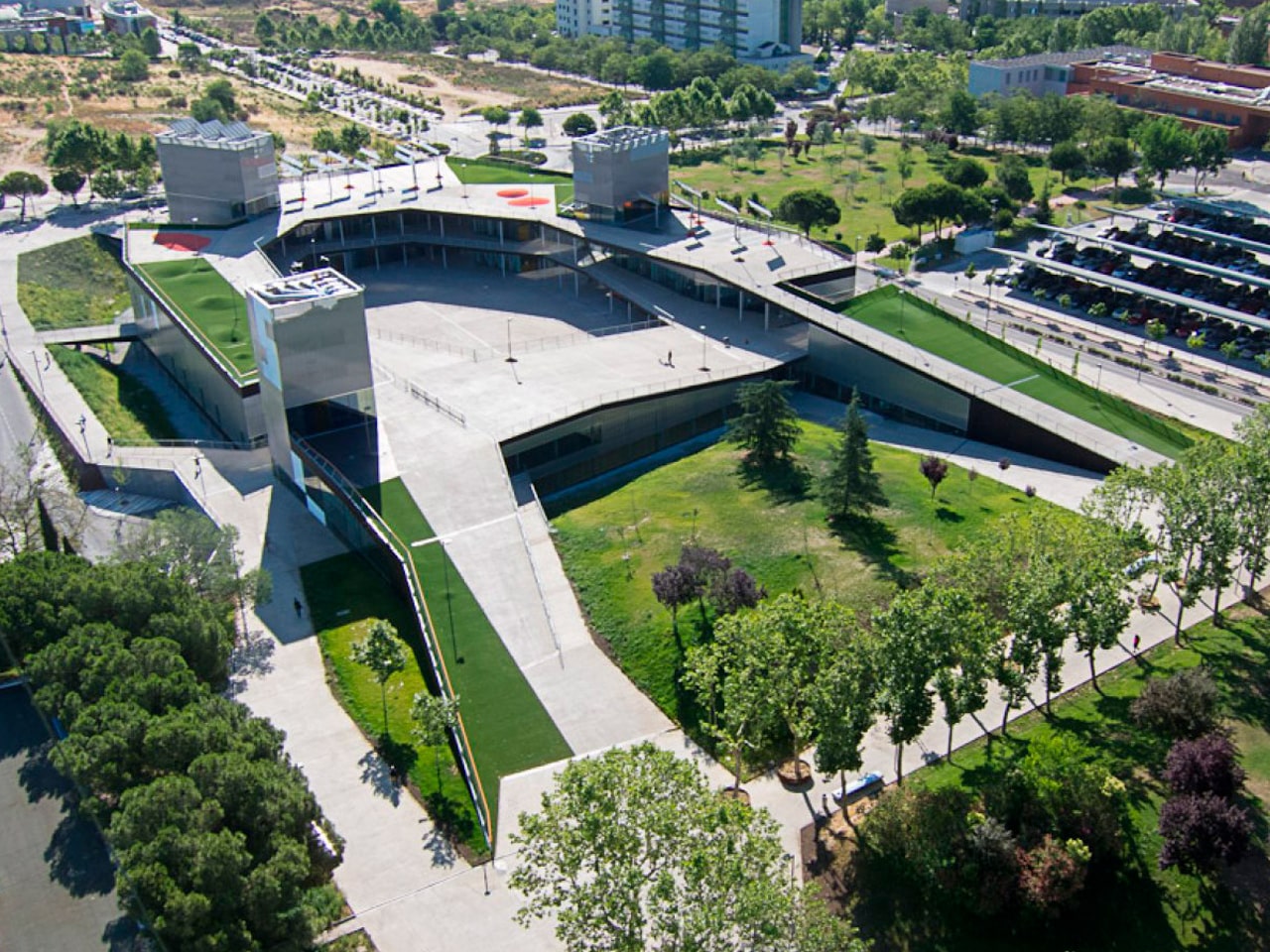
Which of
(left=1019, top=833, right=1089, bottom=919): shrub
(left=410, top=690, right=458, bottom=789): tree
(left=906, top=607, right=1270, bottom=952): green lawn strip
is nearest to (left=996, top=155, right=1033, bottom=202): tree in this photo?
(left=906, top=607, right=1270, bottom=952): green lawn strip

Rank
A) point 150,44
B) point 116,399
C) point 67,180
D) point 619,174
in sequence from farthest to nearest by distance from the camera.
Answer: point 150,44, point 67,180, point 619,174, point 116,399

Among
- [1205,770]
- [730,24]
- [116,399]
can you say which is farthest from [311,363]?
[730,24]

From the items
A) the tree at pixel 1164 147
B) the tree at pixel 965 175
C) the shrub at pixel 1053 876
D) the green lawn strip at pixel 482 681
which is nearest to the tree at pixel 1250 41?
the tree at pixel 1164 147

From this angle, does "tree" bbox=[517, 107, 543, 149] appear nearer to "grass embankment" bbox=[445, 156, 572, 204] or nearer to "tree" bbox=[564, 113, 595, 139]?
"tree" bbox=[564, 113, 595, 139]

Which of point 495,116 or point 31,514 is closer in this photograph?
point 31,514

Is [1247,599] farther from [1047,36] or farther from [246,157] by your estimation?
[1047,36]

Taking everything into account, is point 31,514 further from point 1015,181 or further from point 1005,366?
point 1015,181

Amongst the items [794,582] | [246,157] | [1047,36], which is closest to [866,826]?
[794,582]
